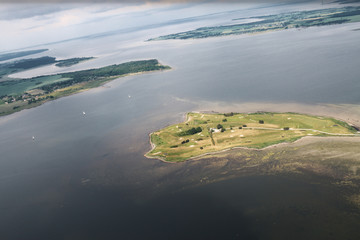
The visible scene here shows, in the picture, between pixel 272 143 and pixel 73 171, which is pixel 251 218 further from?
pixel 73 171

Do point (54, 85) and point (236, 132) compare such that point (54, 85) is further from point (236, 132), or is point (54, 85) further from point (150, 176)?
point (236, 132)

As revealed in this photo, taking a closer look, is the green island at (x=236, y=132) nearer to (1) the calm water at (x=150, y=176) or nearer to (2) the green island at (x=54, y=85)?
(1) the calm water at (x=150, y=176)

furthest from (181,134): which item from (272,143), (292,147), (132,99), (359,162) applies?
(132,99)

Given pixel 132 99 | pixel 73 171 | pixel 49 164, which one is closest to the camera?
pixel 73 171

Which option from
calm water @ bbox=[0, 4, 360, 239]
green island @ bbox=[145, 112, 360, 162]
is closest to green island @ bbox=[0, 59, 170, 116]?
calm water @ bbox=[0, 4, 360, 239]

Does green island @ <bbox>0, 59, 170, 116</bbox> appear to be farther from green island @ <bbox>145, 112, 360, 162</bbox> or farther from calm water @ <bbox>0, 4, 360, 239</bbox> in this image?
green island @ <bbox>145, 112, 360, 162</bbox>

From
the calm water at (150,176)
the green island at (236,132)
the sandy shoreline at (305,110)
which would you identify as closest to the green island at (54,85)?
the calm water at (150,176)
